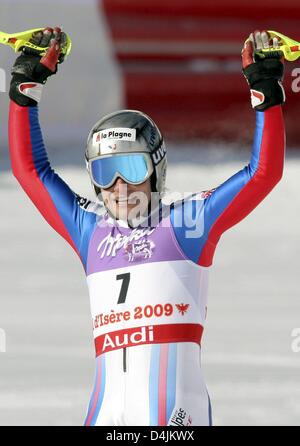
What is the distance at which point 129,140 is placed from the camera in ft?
13.7

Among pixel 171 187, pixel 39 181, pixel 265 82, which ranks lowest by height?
pixel 39 181

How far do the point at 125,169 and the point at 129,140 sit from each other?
91mm

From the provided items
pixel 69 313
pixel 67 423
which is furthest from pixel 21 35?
pixel 69 313

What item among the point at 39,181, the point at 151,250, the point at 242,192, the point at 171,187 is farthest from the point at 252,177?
the point at 171,187

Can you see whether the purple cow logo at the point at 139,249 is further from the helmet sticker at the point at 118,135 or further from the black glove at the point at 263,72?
the black glove at the point at 263,72

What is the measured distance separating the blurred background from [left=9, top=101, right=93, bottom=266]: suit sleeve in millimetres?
1305

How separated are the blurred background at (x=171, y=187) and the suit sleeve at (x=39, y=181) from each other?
4.28 ft

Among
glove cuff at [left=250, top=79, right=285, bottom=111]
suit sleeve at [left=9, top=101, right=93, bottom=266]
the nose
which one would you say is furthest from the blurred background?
glove cuff at [left=250, top=79, right=285, bottom=111]

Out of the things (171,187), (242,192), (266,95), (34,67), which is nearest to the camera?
(266,95)

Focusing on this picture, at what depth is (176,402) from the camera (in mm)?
4059

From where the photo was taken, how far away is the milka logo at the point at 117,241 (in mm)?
4203

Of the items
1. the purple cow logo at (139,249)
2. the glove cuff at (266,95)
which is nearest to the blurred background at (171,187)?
the purple cow logo at (139,249)

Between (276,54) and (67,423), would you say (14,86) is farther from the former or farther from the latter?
(67,423)

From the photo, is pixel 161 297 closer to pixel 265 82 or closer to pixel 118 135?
pixel 118 135
